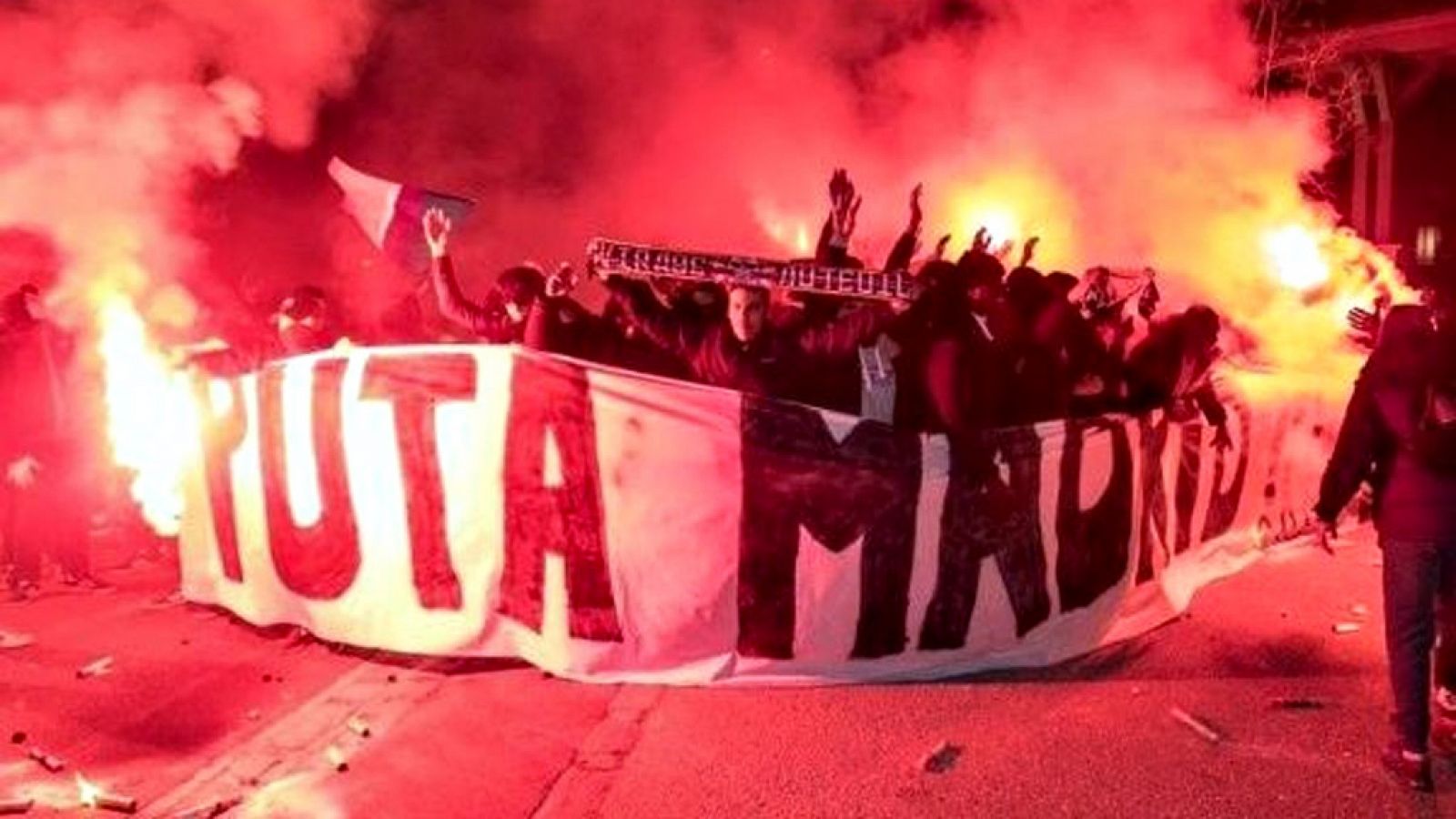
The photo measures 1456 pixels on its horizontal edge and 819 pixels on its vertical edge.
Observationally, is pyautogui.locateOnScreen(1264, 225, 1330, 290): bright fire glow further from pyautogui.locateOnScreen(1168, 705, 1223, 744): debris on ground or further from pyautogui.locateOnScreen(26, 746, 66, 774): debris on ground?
pyautogui.locateOnScreen(26, 746, 66, 774): debris on ground

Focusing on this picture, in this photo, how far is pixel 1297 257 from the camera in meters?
10.7

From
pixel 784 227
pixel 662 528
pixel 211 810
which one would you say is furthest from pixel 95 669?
pixel 784 227

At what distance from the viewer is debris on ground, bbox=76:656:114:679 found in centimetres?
571

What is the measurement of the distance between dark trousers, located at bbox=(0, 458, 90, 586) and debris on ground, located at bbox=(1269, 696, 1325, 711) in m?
6.04

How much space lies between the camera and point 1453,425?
437cm

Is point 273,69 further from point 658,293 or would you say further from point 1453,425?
point 1453,425

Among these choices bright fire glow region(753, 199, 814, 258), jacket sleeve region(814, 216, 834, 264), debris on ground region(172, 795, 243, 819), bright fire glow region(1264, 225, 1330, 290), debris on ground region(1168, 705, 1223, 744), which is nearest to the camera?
debris on ground region(172, 795, 243, 819)

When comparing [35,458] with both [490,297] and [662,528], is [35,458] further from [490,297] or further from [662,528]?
[662,528]

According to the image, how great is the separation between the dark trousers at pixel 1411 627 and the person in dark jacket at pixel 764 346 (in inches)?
95.0

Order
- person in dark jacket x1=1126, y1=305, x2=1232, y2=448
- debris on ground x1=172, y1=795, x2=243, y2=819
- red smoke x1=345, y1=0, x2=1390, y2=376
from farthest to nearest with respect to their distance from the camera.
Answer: red smoke x1=345, y1=0, x2=1390, y2=376 → person in dark jacket x1=1126, y1=305, x2=1232, y2=448 → debris on ground x1=172, y1=795, x2=243, y2=819

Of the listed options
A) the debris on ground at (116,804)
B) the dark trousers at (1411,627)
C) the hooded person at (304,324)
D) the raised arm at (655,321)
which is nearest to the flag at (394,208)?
the hooded person at (304,324)

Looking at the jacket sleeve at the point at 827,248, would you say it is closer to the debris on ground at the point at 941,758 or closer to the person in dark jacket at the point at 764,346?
the person in dark jacket at the point at 764,346

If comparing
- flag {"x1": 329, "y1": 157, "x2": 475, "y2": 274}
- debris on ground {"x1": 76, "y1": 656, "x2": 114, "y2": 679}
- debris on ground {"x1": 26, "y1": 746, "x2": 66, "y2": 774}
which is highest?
flag {"x1": 329, "y1": 157, "x2": 475, "y2": 274}

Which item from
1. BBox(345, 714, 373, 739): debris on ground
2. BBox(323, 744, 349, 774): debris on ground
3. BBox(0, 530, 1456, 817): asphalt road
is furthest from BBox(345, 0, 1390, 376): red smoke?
BBox(323, 744, 349, 774): debris on ground
